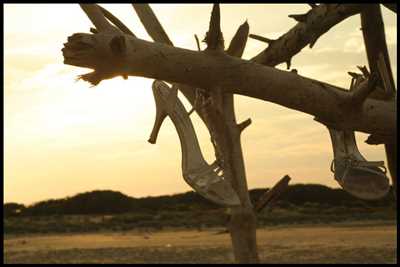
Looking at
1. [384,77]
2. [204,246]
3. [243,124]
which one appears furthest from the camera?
[204,246]

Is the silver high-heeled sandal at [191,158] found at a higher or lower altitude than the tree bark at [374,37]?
lower

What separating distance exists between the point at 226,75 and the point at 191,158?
755 millimetres

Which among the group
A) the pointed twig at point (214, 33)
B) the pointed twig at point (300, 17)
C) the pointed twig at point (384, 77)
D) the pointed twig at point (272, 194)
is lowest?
the pointed twig at point (272, 194)

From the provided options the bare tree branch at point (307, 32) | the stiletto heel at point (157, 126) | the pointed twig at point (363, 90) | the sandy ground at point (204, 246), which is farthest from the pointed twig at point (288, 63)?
the sandy ground at point (204, 246)

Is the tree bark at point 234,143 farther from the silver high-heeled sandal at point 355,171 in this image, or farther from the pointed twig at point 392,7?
the pointed twig at point 392,7

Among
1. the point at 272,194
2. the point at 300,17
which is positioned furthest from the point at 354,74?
the point at 272,194

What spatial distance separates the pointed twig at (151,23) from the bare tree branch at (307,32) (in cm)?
62

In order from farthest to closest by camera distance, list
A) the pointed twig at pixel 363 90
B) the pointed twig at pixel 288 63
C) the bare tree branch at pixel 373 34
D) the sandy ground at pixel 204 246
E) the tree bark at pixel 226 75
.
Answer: the sandy ground at pixel 204 246 → the pointed twig at pixel 288 63 → the bare tree branch at pixel 373 34 → the pointed twig at pixel 363 90 → the tree bark at pixel 226 75

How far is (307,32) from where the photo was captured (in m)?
4.45

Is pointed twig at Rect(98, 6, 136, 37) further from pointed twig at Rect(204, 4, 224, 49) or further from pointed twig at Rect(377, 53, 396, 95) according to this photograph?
pointed twig at Rect(377, 53, 396, 95)

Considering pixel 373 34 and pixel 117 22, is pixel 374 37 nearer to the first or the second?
pixel 373 34

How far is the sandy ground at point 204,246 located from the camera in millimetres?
21828

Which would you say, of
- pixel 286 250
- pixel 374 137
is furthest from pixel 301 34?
pixel 286 250

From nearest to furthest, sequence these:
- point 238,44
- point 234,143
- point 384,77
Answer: point 384,77
point 238,44
point 234,143
